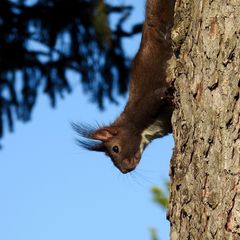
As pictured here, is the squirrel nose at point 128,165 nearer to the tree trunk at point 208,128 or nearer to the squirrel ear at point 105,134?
the squirrel ear at point 105,134

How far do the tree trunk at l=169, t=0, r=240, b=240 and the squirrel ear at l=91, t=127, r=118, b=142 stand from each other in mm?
2382

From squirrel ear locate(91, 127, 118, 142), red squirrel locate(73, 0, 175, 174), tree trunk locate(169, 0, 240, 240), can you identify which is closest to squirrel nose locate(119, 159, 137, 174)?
red squirrel locate(73, 0, 175, 174)

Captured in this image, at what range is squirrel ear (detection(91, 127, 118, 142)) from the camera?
5.58 metres

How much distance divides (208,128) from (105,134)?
2720 millimetres

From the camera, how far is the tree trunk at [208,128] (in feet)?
9.21

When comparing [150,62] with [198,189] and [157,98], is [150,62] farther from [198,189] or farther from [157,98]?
[198,189]

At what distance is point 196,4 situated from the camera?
3.14m

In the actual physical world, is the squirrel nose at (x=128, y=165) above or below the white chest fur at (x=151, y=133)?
below

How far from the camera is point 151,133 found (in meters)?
5.18

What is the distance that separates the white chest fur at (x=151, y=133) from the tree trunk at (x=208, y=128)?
183 cm

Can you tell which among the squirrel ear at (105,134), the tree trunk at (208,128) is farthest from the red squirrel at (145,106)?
the tree trunk at (208,128)

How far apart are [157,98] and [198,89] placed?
1.84 m

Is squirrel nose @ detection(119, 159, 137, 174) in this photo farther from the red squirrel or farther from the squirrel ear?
the squirrel ear

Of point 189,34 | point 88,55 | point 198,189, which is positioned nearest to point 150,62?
point 189,34
